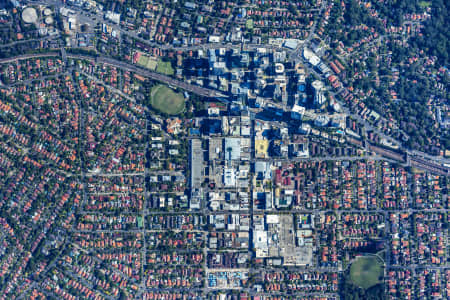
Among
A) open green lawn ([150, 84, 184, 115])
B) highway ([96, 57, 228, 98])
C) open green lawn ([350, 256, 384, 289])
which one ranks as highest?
highway ([96, 57, 228, 98])

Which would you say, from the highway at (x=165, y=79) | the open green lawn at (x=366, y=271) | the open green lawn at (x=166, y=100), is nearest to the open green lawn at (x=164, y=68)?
the highway at (x=165, y=79)

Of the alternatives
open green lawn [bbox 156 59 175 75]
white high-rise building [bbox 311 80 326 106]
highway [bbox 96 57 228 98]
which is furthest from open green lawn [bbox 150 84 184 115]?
white high-rise building [bbox 311 80 326 106]

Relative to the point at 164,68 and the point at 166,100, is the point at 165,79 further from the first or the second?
the point at 166,100

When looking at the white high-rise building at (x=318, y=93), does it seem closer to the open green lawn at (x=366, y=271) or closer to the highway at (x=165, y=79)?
the highway at (x=165, y=79)

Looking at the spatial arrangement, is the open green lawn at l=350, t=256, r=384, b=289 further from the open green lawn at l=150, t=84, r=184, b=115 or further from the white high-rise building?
the open green lawn at l=150, t=84, r=184, b=115

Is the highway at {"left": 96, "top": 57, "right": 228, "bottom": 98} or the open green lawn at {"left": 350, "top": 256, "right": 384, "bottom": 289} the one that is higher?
the highway at {"left": 96, "top": 57, "right": 228, "bottom": 98}

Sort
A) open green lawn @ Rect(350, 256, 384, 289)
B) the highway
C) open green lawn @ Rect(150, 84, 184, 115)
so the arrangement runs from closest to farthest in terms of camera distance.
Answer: open green lawn @ Rect(350, 256, 384, 289), open green lawn @ Rect(150, 84, 184, 115), the highway

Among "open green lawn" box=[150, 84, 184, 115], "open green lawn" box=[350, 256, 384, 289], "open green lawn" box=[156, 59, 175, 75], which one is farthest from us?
"open green lawn" box=[156, 59, 175, 75]

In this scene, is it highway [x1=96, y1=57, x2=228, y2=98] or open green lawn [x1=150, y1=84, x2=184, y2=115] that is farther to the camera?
highway [x1=96, y1=57, x2=228, y2=98]
